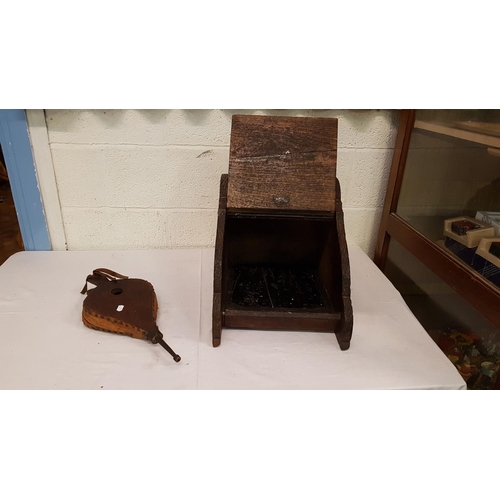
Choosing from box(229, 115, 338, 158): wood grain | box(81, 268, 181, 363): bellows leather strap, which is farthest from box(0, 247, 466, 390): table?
box(229, 115, 338, 158): wood grain

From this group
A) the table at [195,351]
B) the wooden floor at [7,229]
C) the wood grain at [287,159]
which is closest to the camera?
the table at [195,351]

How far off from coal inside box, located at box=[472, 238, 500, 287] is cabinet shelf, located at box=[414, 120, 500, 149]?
0.24 meters

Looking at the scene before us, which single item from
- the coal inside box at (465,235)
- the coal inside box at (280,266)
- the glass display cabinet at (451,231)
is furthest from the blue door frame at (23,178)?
the coal inside box at (465,235)

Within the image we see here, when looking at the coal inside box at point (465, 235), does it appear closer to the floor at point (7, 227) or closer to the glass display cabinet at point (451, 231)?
the glass display cabinet at point (451, 231)

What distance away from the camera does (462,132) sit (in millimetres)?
1084

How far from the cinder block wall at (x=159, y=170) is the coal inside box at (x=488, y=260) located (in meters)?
0.48

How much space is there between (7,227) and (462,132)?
1.92m

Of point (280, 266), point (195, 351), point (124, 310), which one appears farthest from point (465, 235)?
point (124, 310)

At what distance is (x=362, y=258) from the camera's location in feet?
4.61

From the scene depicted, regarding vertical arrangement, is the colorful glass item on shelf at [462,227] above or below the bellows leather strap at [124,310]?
above

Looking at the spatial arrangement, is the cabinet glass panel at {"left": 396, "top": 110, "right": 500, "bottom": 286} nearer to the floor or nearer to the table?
the table

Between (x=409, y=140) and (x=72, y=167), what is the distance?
3.62 feet

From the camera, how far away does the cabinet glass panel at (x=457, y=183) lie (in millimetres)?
1006

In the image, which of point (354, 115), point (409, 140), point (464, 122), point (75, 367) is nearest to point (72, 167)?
point (75, 367)
